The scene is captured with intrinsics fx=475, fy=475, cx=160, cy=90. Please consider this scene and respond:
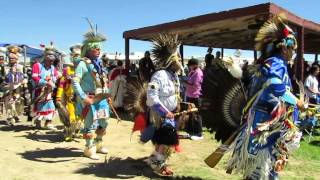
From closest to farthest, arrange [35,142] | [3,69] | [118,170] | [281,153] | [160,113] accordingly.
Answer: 1. [281,153]
2. [160,113]
3. [118,170]
4. [35,142]
5. [3,69]

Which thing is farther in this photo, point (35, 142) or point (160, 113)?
point (35, 142)

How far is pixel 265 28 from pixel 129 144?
163 inches

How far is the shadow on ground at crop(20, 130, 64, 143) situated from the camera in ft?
27.7

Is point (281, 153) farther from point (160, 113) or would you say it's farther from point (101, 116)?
point (101, 116)

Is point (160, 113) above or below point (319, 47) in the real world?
below

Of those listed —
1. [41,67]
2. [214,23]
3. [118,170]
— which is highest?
[214,23]

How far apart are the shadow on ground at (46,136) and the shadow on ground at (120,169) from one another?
2.05 meters

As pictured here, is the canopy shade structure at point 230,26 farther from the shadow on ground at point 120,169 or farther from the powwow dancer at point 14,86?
the shadow on ground at point 120,169

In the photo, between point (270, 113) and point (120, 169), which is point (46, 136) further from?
point (270, 113)

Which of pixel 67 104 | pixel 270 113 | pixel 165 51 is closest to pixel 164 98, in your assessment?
pixel 165 51

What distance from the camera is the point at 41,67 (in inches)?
370

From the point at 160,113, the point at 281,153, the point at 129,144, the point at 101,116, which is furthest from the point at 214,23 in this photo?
the point at 281,153

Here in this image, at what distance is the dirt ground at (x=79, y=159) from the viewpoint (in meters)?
5.90

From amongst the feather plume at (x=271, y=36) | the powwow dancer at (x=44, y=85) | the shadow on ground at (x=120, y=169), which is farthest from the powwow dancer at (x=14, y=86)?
the feather plume at (x=271, y=36)
